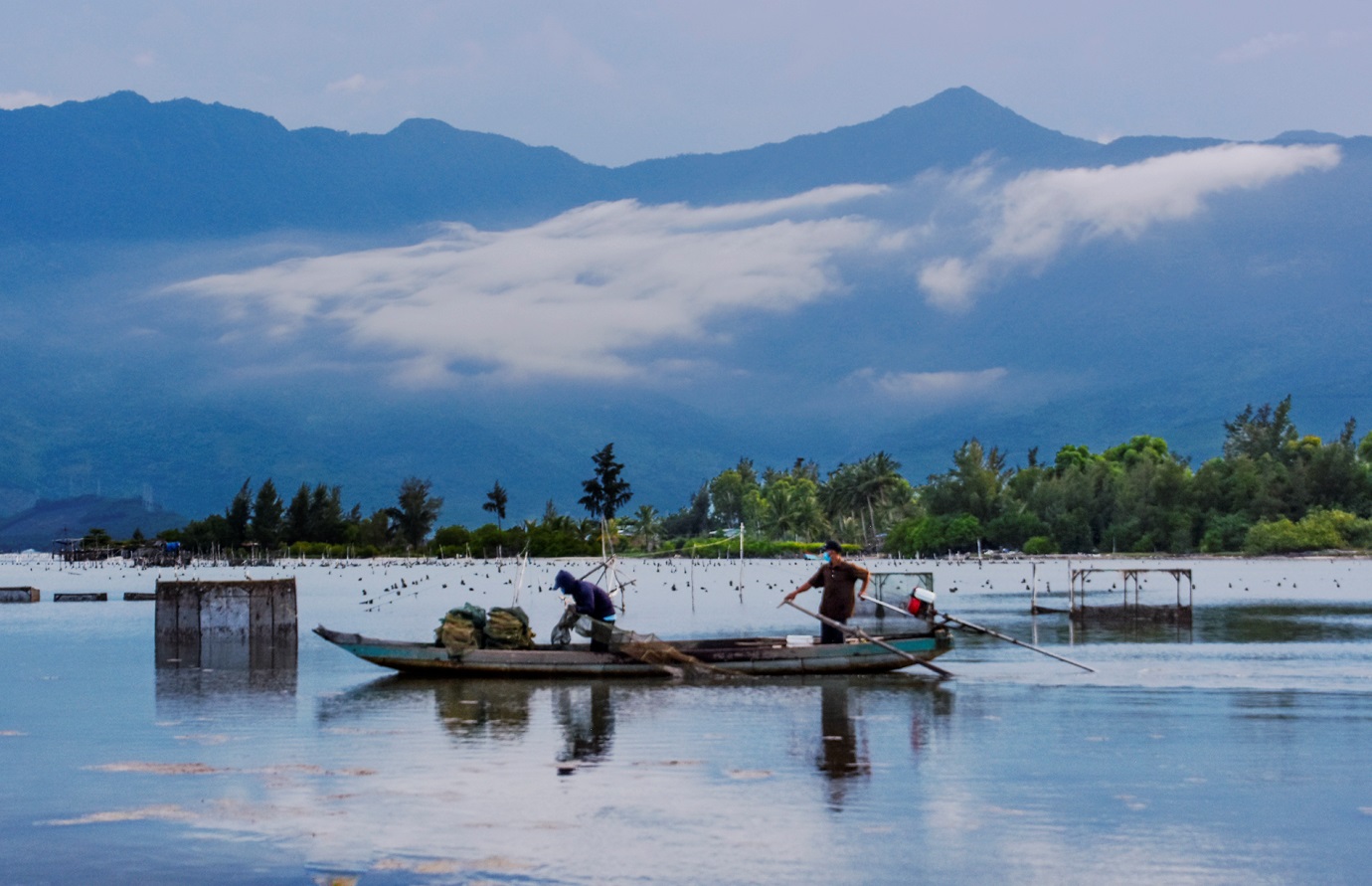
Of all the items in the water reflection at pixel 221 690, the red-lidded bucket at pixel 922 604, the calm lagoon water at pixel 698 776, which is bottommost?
the calm lagoon water at pixel 698 776

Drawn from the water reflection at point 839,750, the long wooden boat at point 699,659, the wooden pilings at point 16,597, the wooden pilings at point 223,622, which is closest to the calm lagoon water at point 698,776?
the water reflection at point 839,750

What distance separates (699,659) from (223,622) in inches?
563

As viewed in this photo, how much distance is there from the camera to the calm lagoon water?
15.0 m

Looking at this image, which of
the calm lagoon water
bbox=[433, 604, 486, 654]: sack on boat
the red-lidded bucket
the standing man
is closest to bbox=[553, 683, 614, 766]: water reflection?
the calm lagoon water

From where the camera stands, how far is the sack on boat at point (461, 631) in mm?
31844

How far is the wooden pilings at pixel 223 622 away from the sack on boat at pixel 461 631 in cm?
792

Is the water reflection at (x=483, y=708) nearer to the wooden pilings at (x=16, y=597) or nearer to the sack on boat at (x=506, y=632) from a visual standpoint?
the sack on boat at (x=506, y=632)

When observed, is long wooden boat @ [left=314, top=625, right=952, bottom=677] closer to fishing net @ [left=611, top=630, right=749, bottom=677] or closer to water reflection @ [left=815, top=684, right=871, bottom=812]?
fishing net @ [left=611, top=630, right=749, bottom=677]

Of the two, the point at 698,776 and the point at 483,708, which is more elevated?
the point at 483,708

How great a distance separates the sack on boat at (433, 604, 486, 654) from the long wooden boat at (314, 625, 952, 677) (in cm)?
19

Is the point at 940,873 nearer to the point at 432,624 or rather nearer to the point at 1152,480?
the point at 432,624

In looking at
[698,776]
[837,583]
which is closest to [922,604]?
[837,583]

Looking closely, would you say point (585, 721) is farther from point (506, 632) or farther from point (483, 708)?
point (506, 632)

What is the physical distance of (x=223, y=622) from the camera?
130 feet
